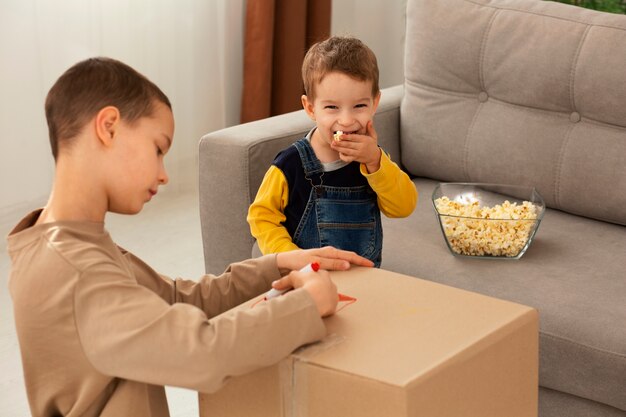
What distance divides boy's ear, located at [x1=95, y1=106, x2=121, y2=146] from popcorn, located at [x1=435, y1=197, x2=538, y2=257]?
3.39 ft

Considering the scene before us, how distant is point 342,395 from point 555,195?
55.2 inches

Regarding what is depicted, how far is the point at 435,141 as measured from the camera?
2.59 meters

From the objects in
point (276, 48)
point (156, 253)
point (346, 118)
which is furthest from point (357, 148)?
Result: point (276, 48)

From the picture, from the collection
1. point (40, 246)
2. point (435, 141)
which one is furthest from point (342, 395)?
point (435, 141)

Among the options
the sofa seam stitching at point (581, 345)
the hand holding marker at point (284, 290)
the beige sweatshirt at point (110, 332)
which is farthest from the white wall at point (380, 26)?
the beige sweatshirt at point (110, 332)

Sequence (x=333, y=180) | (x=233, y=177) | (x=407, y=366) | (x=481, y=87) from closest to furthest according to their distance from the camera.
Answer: (x=407, y=366) < (x=333, y=180) < (x=233, y=177) < (x=481, y=87)

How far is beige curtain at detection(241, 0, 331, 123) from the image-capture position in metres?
3.81

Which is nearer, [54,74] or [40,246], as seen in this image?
[40,246]

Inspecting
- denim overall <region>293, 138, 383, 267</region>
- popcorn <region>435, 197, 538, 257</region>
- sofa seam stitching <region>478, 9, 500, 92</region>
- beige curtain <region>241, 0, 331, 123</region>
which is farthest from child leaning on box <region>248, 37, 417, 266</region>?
beige curtain <region>241, 0, 331, 123</region>

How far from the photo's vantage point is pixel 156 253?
10.6 ft

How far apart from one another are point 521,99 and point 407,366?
4.78 feet

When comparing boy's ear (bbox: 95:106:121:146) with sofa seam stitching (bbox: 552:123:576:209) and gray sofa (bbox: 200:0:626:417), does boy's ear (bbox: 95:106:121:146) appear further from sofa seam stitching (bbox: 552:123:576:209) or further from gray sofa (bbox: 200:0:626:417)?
sofa seam stitching (bbox: 552:123:576:209)

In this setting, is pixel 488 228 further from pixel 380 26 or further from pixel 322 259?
pixel 380 26

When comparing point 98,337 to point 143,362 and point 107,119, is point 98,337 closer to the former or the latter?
point 143,362
